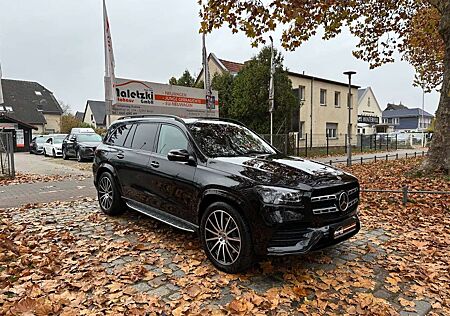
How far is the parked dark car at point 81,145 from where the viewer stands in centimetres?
1859

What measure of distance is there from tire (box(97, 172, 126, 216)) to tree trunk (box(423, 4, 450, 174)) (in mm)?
8413

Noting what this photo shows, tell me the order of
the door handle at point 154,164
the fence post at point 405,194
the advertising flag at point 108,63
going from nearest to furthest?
the door handle at point 154,164 → the fence post at point 405,194 → the advertising flag at point 108,63

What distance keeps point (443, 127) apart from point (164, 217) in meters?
8.59

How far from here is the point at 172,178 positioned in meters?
4.46

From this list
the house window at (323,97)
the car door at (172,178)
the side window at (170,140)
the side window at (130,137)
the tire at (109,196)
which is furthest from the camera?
the house window at (323,97)

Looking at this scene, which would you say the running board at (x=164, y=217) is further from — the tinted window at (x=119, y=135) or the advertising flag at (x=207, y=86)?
the advertising flag at (x=207, y=86)

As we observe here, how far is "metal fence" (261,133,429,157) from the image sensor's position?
19.8 metres

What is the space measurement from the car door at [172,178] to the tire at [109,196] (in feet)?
4.28

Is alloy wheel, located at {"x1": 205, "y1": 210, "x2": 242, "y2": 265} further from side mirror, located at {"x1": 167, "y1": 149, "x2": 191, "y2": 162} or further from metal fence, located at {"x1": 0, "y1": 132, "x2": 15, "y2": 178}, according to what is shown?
metal fence, located at {"x1": 0, "y1": 132, "x2": 15, "y2": 178}

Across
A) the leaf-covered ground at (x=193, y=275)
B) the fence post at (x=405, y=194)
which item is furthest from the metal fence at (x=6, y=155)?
the fence post at (x=405, y=194)

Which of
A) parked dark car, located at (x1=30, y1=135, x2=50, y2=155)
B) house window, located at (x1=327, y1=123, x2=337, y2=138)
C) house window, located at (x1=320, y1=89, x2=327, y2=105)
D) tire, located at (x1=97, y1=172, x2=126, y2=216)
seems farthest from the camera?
house window, located at (x1=327, y1=123, x2=337, y2=138)

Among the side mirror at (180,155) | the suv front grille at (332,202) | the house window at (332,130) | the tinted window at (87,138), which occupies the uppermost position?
the house window at (332,130)

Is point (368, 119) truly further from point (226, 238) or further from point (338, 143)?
point (226, 238)

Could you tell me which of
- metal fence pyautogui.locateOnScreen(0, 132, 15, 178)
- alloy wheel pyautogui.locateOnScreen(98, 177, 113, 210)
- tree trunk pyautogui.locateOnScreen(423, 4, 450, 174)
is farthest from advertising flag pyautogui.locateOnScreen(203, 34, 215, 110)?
alloy wheel pyautogui.locateOnScreen(98, 177, 113, 210)
